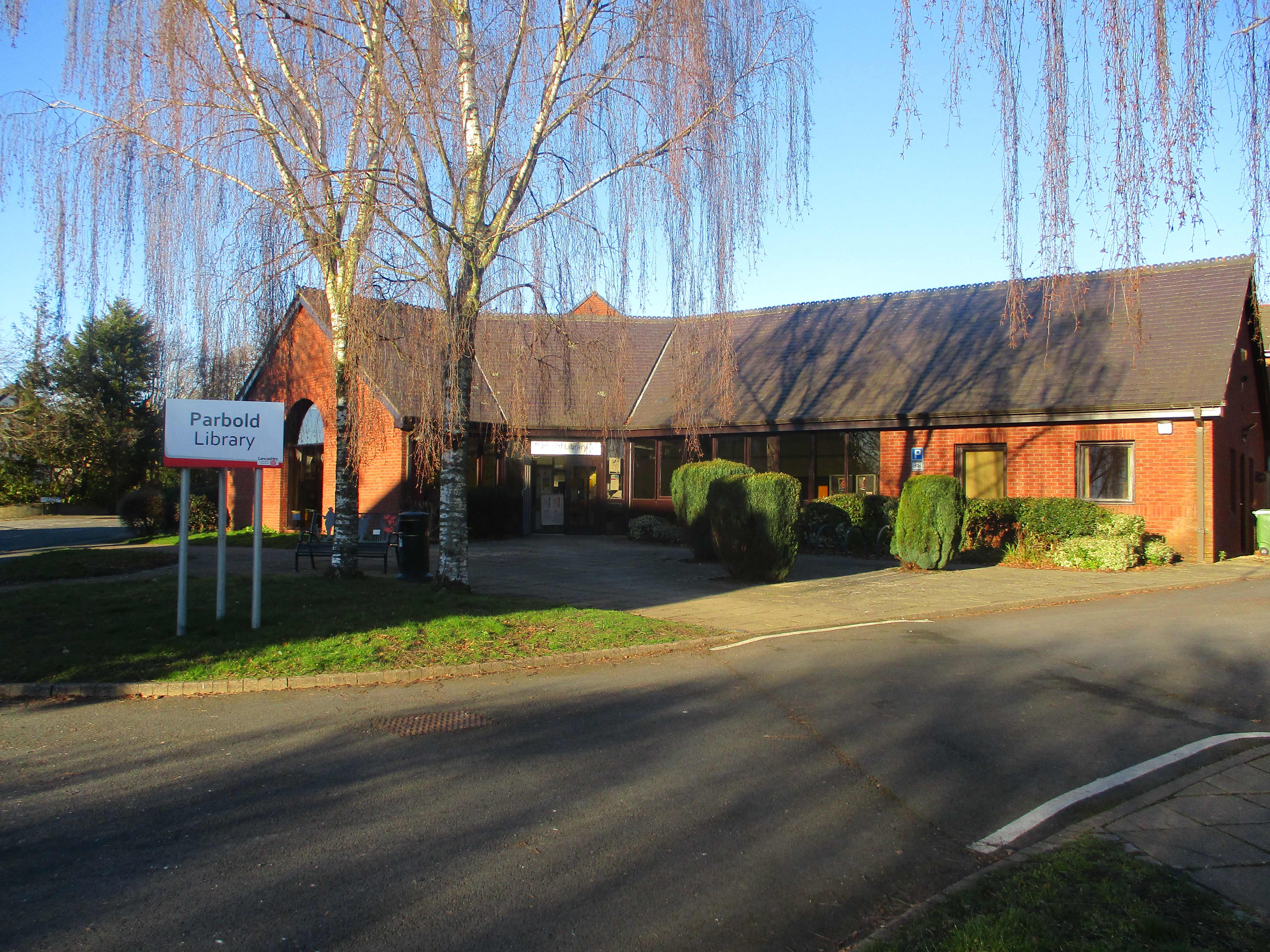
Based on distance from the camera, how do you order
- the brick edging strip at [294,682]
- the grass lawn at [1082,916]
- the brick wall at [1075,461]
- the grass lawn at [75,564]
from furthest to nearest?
the brick wall at [1075,461], the grass lawn at [75,564], the brick edging strip at [294,682], the grass lawn at [1082,916]

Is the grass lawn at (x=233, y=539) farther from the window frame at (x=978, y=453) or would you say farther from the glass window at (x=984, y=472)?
the glass window at (x=984, y=472)

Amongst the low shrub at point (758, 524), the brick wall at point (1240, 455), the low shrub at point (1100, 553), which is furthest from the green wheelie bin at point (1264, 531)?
the low shrub at point (758, 524)

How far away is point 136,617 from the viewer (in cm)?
959

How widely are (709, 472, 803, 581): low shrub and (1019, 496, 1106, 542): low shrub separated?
6.33 metres

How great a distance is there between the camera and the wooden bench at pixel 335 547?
48.6 feet

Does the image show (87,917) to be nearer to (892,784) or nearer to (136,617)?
(892,784)

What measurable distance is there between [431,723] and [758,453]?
62.2 feet

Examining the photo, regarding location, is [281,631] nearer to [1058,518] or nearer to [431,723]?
[431,723]

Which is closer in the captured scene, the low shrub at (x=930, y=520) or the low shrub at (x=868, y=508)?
the low shrub at (x=930, y=520)

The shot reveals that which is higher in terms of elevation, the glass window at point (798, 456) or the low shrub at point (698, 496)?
the glass window at point (798, 456)

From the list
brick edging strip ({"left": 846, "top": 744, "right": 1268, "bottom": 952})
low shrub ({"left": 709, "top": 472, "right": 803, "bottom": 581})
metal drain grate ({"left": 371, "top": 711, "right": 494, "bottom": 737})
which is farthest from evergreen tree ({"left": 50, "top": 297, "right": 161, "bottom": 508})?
brick edging strip ({"left": 846, "top": 744, "right": 1268, "bottom": 952})

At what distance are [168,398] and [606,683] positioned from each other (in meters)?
5.30

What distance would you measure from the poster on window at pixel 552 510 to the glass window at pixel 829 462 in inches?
290

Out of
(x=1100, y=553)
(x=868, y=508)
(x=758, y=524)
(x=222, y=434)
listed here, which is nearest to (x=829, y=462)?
(x=868, y=508)
